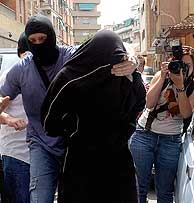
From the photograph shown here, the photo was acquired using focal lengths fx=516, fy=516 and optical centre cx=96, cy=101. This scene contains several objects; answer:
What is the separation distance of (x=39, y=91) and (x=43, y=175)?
1.87 feet

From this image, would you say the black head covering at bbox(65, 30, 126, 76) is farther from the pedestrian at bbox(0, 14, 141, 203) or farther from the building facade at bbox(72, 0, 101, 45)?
the building facade at bbox(72, 0, 101, 45)

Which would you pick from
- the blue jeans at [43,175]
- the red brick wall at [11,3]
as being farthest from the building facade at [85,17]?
the blue jeans at [43,175]

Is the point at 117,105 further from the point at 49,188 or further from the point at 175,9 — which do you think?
the point at 175,9

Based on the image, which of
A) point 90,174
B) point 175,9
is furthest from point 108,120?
point 175,9

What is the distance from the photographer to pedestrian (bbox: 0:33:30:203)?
4.12 meters

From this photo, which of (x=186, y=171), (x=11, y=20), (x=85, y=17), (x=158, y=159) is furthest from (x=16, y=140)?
(x=85, y=17)

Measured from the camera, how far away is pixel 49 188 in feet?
11.1

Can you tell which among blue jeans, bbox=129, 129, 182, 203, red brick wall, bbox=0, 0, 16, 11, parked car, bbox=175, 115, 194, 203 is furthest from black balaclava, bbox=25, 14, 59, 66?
red brick wall, bbox=0, 0, 16, 11

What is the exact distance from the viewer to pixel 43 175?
3395 millimetres

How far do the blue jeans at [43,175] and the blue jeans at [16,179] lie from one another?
660 mm

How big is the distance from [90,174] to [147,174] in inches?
62.0

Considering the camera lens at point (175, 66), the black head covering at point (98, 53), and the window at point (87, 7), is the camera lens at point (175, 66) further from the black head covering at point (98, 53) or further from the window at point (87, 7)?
the window at point (87, 7)

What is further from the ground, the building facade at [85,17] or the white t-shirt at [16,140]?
the building facade at [85,17]

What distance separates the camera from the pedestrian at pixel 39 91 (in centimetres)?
A: 340
